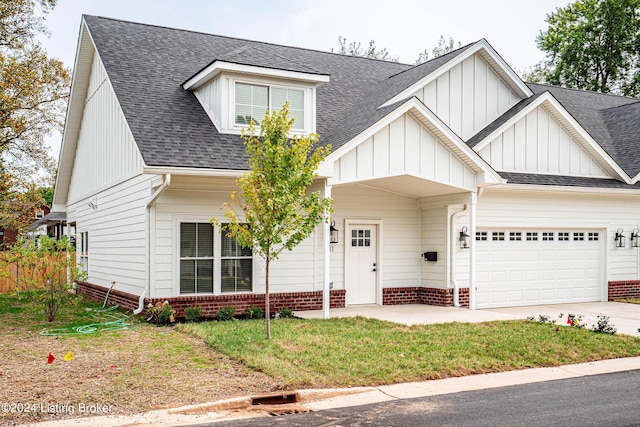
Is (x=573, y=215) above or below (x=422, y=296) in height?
above

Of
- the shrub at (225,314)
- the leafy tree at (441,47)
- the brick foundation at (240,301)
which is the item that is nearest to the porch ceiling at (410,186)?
the brick foundation at (240,301)

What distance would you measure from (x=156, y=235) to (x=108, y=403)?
21.6 feet

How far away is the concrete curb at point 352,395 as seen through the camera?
6.61 m

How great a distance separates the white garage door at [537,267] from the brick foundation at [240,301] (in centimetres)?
406

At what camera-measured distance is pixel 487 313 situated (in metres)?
14.6

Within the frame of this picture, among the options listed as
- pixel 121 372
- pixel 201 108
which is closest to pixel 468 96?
pixel 201 108

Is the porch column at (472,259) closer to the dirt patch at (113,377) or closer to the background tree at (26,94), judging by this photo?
the dirt patch at (113,377)

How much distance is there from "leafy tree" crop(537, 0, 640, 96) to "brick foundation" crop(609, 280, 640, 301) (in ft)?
75.7

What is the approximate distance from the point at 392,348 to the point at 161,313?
5081 millimetres

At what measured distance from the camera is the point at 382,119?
13375 mm

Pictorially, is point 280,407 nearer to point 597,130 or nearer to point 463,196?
point 463,196

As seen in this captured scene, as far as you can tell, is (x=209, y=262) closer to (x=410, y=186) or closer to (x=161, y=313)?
(x=161, y=313)

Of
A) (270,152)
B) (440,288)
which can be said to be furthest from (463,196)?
(270,152)

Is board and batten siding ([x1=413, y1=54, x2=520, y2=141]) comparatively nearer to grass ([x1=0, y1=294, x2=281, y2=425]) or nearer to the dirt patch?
grass ([x1=0, y1=294, x2=281, y2=425])
